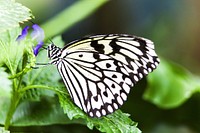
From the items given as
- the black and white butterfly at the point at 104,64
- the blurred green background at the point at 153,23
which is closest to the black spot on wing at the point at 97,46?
the black and white butterfly at the point at 104,64

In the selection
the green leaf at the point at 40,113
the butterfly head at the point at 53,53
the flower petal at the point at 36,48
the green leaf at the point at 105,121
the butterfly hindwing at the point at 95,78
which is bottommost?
the green leaf at the point at 40,113

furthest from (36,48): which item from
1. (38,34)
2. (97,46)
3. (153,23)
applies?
(153,23)

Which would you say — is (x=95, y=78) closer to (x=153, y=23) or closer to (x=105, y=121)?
(x=105, y=121)

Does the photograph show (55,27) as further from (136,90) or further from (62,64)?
(62,64)

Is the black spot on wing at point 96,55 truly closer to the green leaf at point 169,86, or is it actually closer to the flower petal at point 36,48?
the flower petal at point 36,48

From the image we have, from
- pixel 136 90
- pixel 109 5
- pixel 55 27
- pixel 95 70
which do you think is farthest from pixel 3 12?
pixel 109 5

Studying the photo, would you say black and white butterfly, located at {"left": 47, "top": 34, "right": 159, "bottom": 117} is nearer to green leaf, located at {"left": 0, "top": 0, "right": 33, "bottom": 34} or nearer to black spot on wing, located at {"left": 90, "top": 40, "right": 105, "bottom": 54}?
black spot on wing, located at {"left": 90, "top": 40, "right": 105, "bottom": 54}

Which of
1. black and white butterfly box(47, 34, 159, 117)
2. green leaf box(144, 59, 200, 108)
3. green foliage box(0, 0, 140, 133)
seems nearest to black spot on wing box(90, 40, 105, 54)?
black and white butterfly box(47, 34, 159, 117)
